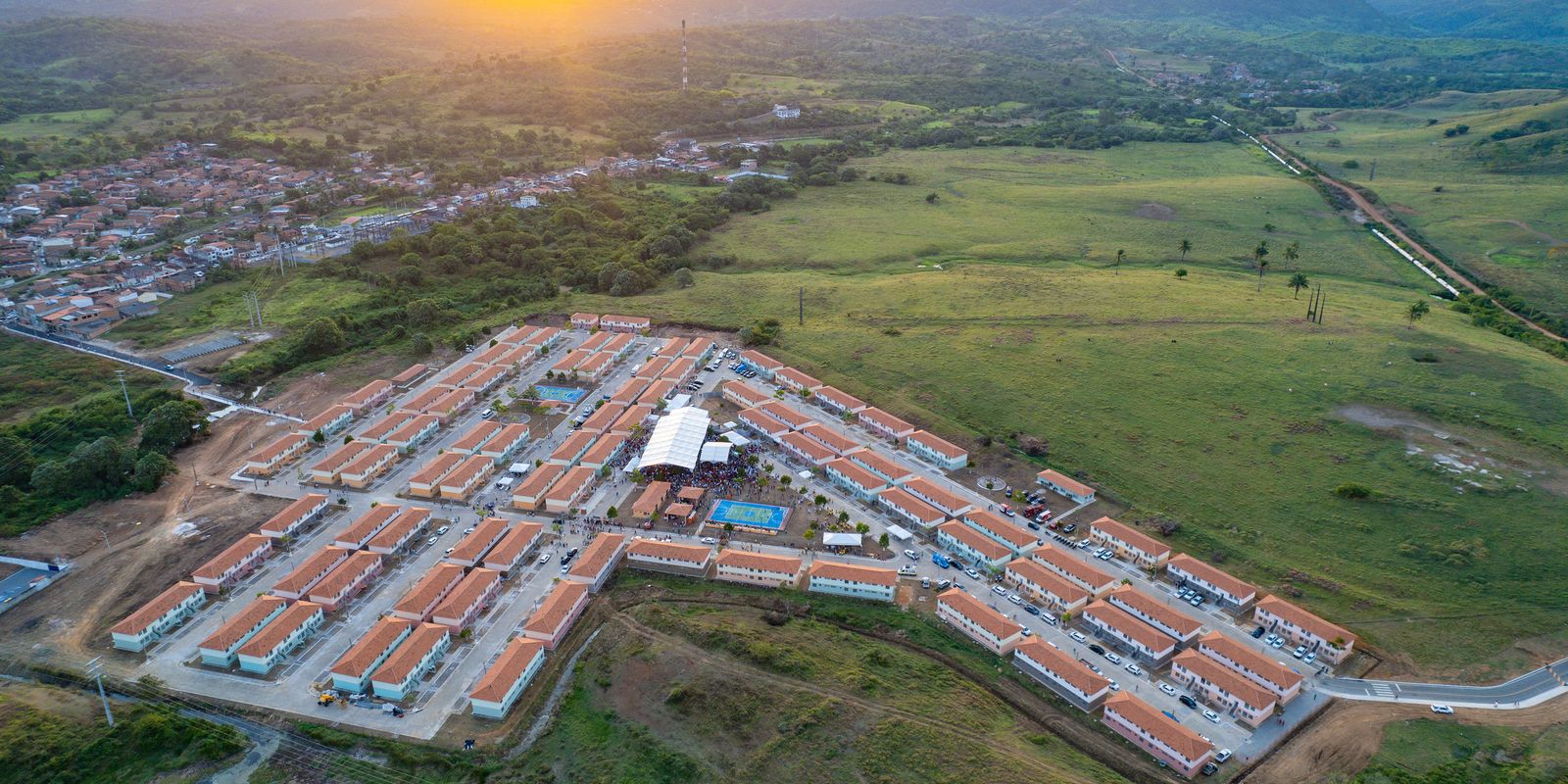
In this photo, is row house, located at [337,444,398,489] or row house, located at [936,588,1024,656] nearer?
row house, located at [936,588,1024,656]

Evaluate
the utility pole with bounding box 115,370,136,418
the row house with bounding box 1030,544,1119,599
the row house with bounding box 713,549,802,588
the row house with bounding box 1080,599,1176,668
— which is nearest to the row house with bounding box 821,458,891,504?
the row house with bounding box 713,549,802,588

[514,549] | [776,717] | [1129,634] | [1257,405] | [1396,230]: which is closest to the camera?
[776,717]

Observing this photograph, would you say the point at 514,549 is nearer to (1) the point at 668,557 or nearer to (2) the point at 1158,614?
(1) the point at 668,557

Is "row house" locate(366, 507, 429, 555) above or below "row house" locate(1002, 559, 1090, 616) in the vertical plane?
above

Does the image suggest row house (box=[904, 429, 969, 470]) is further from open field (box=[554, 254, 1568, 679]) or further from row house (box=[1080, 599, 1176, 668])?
row house (box=[1080, 599, 1176, 668])

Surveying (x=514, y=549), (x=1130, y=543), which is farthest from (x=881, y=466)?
(x=514, y=549)

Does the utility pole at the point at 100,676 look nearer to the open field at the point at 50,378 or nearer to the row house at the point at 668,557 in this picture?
the row house at the point at 668,557

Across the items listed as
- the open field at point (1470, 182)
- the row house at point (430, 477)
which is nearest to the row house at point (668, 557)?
the row house at point (430, 477)
